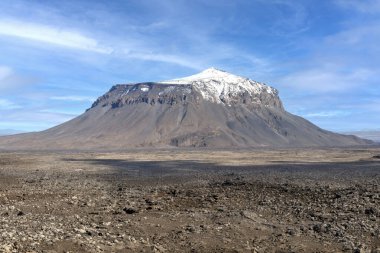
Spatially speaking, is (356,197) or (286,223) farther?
(356,197)

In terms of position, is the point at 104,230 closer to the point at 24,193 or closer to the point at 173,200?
the point at 173,200

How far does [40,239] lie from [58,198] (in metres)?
10.9

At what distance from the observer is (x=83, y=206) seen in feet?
73.0

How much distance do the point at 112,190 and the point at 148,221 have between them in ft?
41.4

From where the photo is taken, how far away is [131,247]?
48.1ft

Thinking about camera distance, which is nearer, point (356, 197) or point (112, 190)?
point (356, 197)

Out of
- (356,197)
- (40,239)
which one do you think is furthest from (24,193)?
(356,197)

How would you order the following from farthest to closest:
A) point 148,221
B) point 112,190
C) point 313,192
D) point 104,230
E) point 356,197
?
point 112,190
point 313,192
point 356,197
point 148,221
point 104,230

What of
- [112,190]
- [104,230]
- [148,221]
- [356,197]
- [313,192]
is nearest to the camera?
[104,230]

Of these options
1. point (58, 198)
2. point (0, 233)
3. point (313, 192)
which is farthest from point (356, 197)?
point (0, 233)

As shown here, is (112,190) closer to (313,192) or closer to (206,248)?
(313,192)

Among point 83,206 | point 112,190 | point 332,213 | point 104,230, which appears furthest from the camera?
point 112,190

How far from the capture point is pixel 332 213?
20.2 m

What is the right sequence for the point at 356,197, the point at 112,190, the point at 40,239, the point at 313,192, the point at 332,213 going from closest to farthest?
the point at 40,239 → the point at 332,213 → the point at 356,197 → the point at 313,192 → the point at 112,190
